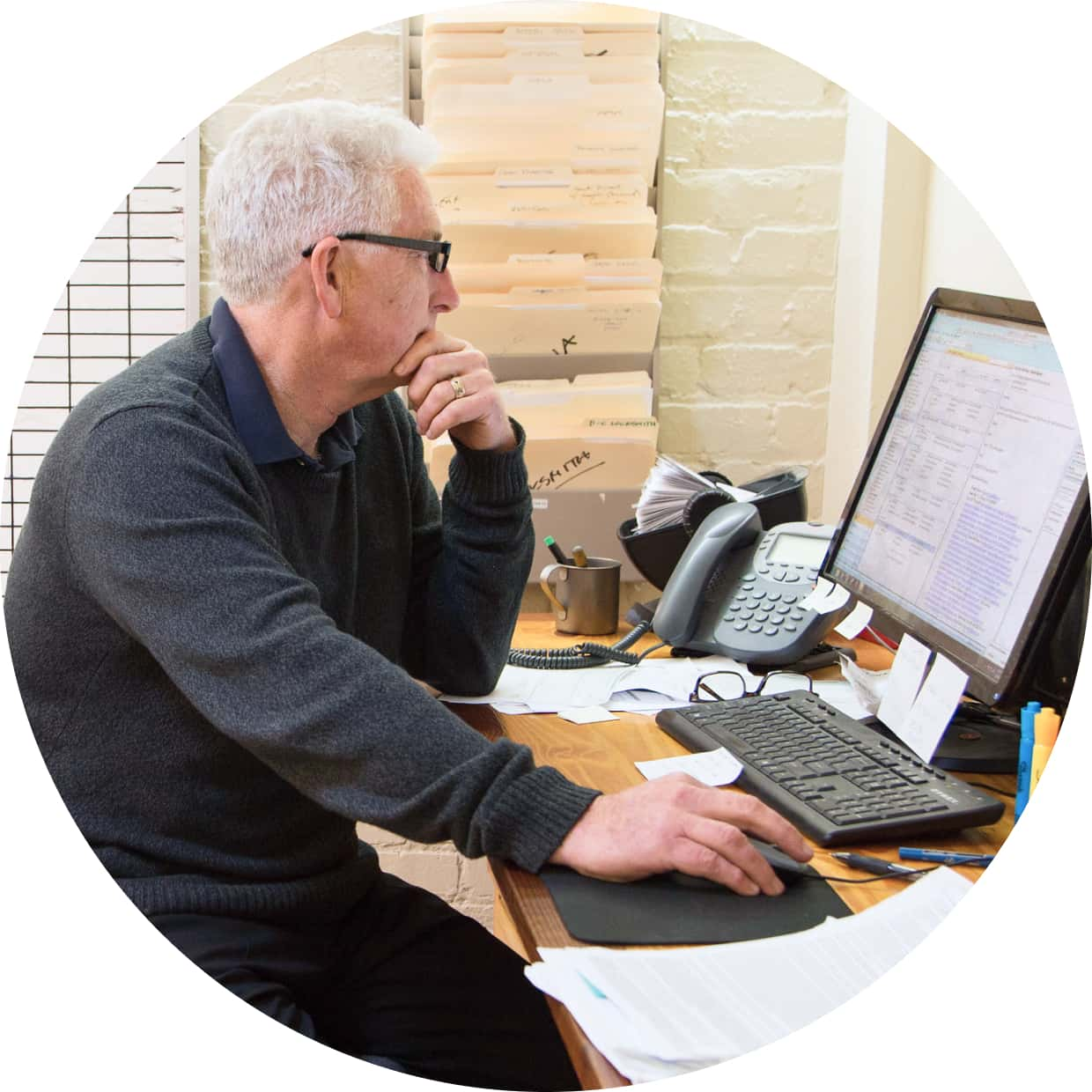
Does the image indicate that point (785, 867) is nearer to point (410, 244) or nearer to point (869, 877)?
point (869, 877)

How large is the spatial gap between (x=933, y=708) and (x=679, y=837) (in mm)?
385

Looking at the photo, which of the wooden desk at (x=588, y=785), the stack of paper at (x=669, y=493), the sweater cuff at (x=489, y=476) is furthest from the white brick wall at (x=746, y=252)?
the sweater cuff at (x=489, y=476)

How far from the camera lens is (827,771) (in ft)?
4.00

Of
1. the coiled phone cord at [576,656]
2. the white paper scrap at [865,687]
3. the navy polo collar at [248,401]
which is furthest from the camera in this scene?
the coiled phone cord at [576,656]

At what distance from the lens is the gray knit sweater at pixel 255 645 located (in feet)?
3.51

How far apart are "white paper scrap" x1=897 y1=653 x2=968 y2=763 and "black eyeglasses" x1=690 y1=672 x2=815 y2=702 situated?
0.21 m

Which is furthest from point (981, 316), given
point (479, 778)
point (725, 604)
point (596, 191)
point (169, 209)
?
point (169, 209)

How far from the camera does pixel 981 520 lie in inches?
49.6

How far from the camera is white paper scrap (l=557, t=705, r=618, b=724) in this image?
1498 millimetres

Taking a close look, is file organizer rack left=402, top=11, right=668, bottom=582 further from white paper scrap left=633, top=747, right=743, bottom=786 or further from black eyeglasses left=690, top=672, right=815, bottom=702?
white paper scrap left=633, top=747, right=743, bottom=786

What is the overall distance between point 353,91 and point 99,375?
0.65m

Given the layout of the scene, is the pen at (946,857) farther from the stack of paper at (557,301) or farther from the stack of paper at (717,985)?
the stack of paper at (557,301)

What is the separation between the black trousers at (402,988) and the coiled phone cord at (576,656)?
41cm

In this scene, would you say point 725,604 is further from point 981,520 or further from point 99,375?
point 99,375
